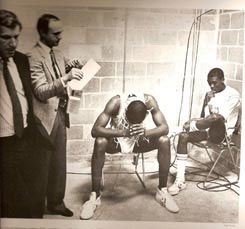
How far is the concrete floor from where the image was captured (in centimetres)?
205

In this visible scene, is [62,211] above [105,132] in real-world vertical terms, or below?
below

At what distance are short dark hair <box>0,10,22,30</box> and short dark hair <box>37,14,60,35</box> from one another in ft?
0.32

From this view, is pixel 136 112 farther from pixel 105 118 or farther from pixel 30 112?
pixel 30 112

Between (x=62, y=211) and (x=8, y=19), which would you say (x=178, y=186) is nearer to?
(x=62, y=211)

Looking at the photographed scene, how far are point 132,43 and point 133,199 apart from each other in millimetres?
799

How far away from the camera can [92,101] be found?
2.03 meters

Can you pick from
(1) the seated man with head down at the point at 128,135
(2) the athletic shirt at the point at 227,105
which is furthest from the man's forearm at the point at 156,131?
(2) the athletic shirt at the point at 227,105

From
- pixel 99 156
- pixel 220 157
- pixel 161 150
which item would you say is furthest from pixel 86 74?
pixel 220 157

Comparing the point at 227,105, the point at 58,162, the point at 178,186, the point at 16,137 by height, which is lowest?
the point at 178,186

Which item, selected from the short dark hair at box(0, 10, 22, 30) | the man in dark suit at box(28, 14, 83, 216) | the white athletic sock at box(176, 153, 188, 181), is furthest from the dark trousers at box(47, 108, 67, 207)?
the white athletic sock at box(176, 153, 188, 181)

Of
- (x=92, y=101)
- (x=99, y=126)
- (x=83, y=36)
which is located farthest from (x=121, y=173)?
(x=83, y=36)

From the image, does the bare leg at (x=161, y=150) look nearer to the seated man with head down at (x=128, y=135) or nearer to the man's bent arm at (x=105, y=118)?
the seated man with head down at (x=128, y=135)

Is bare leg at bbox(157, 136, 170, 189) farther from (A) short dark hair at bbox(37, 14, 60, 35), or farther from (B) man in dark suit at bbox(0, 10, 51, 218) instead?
(A) short dark hair at bbox(37, 14, 60, 35)

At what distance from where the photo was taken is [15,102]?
204 cm
